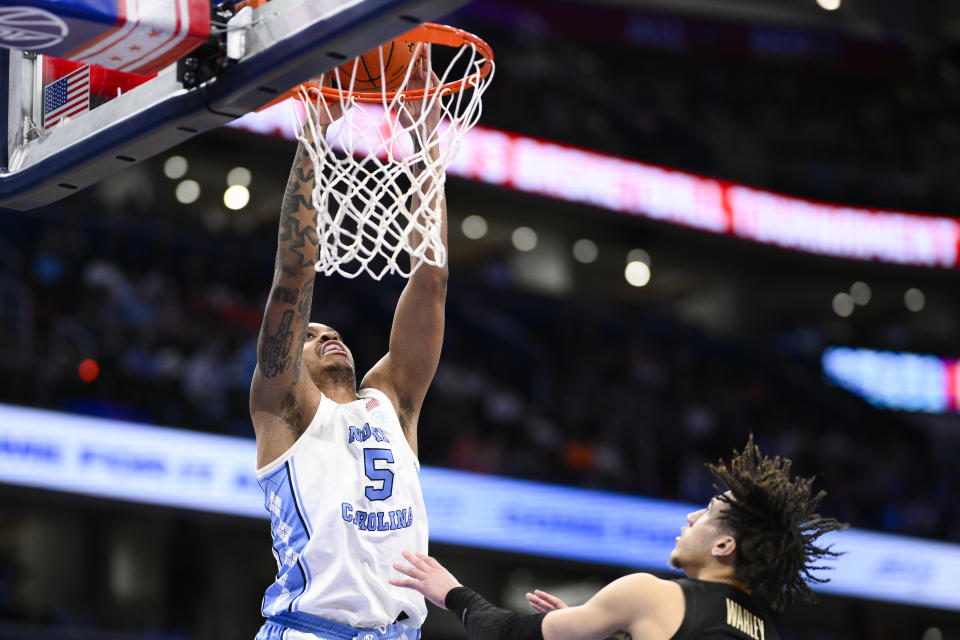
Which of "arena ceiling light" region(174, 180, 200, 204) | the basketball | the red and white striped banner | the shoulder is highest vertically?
"arena ceiling light" region(174, 180, 200, 204)

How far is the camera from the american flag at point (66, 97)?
3799 millimetres

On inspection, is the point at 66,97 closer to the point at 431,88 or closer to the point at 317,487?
the point at 431,88

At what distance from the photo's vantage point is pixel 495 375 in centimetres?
1573

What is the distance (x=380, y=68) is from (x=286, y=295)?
0.83m

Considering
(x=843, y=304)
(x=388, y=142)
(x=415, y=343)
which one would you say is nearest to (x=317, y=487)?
(x=415, y=343)

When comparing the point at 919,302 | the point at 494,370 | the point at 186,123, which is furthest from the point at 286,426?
the point at 919,302

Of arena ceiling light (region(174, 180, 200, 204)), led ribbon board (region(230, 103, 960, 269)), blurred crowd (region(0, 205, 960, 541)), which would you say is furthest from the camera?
arena ceiling light (region(174, 180, 200, 204))

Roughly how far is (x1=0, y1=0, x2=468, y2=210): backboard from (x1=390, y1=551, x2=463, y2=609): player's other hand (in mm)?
1506

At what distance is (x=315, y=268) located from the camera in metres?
4.18

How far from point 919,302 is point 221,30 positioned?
23012 millimetres

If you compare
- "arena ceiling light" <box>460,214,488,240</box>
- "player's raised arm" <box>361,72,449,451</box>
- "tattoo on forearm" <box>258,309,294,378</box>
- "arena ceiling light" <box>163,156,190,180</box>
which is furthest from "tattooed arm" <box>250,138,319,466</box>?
"arena ceiling light" <box>460,214,488,240</box>

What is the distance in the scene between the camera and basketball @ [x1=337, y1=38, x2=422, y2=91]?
413cm

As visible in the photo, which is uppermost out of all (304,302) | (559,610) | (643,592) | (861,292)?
(304,302)

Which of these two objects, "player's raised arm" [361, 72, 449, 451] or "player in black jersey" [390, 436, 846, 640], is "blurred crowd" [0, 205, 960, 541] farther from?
"player in black jersey" [390, 436, 846, 640]
